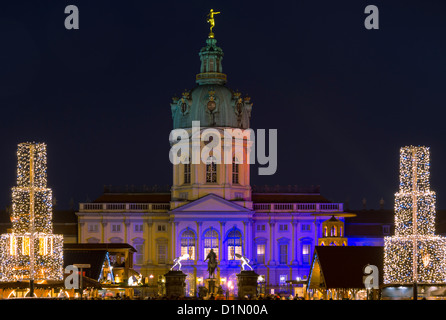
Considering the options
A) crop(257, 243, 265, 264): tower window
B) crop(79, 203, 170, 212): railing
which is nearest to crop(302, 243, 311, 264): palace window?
crop(257, 243, 265, 264): tower window

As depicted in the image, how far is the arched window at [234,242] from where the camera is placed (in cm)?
16225

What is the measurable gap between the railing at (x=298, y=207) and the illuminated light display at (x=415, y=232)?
61.6 meters

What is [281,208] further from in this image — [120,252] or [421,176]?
[421,176]

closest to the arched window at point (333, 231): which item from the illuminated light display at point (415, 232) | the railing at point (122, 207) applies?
the railing at point (122, 207)

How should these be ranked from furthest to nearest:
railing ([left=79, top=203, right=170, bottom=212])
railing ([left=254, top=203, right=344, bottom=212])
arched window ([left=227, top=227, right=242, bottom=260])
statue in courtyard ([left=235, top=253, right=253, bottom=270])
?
1. railing ([left=254, top=203, right=344, bottom=212])
2. railing ([left=79, top=203, right=170, bottom=212])
3. arched window ([left=227, top=227, right=242, bottom=260])
4. statue in courtyard ([left=235, top=253, right=253, bottom=270])

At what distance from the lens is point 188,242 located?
16288cm

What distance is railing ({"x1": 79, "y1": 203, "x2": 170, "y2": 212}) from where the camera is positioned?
6545 inches

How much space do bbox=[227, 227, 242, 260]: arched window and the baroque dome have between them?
11945 mm

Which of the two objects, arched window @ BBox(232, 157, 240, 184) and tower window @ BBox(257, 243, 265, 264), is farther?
tower window @ BBox(257, 243, 265, 264)

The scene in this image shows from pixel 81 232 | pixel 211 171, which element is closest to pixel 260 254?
pixel 211 171

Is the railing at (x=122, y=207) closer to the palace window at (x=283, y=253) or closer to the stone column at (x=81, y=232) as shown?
the stone column at (x=81, y=232)

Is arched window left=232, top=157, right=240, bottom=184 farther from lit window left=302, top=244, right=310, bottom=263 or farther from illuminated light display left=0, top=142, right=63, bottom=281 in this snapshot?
illuminated light display left=0, top=142, right=63, bottom=281

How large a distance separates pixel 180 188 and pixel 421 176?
6374 centimetres
